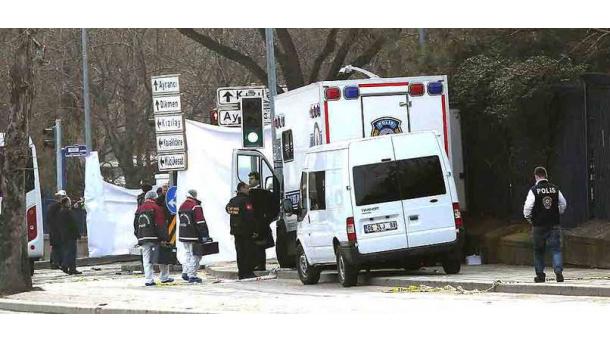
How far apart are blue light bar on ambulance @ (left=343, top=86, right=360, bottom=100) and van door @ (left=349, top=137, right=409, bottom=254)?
4.71 ft

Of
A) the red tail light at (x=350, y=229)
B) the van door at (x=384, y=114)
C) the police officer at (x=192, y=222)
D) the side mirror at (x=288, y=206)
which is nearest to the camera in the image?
the red tail light at (x=350, y=229)

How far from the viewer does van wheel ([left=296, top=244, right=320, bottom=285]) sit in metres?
21.8

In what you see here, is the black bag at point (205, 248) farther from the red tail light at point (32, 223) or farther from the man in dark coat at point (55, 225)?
the red tail light at point (32, 223)

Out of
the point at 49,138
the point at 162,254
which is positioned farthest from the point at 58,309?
the point at 49,138

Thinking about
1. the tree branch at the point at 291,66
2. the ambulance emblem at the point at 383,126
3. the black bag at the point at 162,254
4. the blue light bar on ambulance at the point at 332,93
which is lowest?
the black bag at the point at 162,254

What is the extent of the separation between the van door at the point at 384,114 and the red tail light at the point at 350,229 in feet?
6.72

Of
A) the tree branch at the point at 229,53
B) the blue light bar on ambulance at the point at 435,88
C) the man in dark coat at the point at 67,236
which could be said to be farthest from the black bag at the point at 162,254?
the tree branch at the point at 229,53

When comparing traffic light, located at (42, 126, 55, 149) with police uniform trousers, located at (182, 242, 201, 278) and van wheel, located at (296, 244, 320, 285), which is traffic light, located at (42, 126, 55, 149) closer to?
police uniform trousers, located at (182, 242, 201, 278)

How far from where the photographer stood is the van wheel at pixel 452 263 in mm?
20828

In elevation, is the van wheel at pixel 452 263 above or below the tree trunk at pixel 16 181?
below

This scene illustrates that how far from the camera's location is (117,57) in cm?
4559

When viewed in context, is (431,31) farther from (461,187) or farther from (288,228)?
(288,228)

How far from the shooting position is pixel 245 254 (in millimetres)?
23781

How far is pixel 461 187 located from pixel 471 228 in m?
1.38
